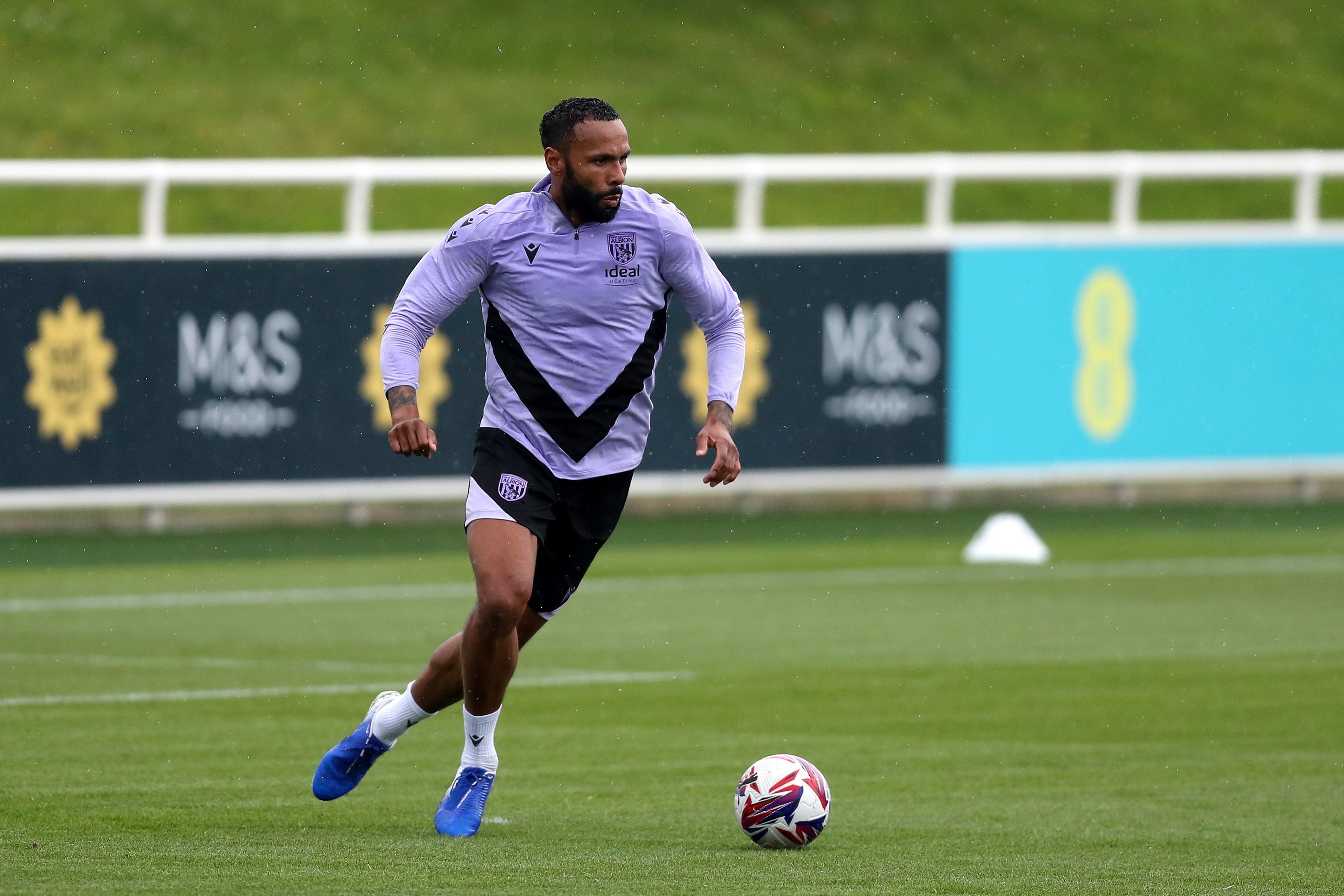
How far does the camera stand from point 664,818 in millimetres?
7938

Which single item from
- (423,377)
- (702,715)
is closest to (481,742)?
(702,715)

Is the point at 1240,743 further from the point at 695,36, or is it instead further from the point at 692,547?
the point at 695,36

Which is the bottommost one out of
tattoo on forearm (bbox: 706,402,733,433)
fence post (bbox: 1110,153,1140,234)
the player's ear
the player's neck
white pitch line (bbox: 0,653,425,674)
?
white pitch line (bbox: 0,653,425,674)

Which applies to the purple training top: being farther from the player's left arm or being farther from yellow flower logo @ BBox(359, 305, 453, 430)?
yellow flower logo @ BBox(359, 305, 453, 430)

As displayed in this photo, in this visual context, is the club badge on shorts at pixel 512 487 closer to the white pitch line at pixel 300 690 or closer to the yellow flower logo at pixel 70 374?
the white pitch line at pixel 300 690

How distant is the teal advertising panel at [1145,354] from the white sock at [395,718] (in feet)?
40.4

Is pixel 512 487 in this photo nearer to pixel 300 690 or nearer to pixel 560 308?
pixel 560 308


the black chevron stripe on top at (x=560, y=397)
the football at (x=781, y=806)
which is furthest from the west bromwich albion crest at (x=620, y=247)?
the football at (x=781, y=806)

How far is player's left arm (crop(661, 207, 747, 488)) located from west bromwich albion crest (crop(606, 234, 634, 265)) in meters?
0.11

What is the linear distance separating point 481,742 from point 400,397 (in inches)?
43.8

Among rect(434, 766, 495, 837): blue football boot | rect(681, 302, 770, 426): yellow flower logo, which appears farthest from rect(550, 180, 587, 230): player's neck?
rect(681, 302, 770, 426): yellow flower logo

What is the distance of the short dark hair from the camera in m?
7.54

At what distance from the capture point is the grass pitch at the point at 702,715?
7090 mm

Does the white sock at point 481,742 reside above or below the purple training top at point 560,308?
below
